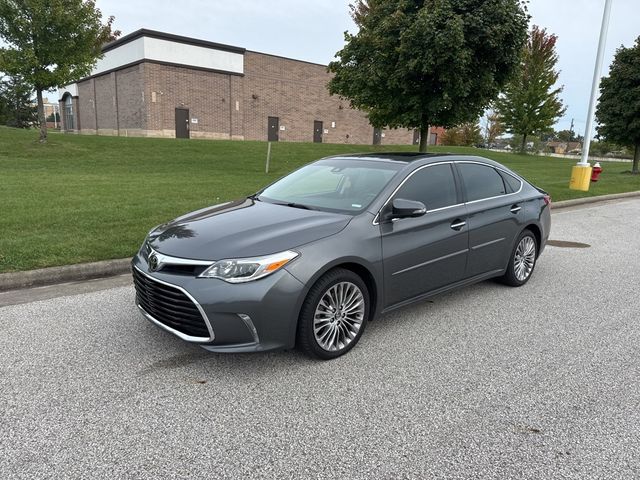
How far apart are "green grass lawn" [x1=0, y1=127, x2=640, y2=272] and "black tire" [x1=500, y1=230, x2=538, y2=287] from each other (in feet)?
15.1

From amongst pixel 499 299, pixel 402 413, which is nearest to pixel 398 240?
pixel 402 413

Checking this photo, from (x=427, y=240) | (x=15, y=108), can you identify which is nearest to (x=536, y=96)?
(x=427, y=240)

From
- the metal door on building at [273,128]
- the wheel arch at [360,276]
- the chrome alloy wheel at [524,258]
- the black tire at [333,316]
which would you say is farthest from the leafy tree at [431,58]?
the metal door on building at [273,128]

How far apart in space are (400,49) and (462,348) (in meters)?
8.72

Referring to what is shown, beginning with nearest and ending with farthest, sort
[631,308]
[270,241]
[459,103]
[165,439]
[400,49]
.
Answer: [165,439], [270,241], [631,308], [400,49], [459,103]

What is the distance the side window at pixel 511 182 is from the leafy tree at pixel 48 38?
56.8 ft

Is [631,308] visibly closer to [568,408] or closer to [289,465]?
[568,408]

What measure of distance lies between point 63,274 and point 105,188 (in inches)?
229

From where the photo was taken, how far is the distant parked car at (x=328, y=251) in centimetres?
329

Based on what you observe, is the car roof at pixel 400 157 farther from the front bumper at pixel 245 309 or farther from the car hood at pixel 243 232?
the front bumper at pixel 245 309

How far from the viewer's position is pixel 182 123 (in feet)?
112

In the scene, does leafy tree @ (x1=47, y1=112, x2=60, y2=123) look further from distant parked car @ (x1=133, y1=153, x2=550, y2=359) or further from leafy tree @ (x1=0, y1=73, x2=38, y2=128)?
distant parked car @ (x1=133, y1=153, x2=550, y2=359)

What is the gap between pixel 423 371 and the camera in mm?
3551

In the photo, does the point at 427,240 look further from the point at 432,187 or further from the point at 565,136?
the point at 565,136
